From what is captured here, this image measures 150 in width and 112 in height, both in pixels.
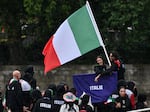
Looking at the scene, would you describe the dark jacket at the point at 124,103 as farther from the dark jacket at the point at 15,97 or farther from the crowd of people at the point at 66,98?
the dark jacket at the point at 15,97

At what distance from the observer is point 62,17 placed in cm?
1966

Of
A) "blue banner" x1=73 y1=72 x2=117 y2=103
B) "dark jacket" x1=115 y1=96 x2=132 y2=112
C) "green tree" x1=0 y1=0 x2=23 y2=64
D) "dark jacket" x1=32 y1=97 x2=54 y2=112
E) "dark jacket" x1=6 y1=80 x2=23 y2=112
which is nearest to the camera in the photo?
"dark jacket" x1=32 y1=97 x2=54 y2=112

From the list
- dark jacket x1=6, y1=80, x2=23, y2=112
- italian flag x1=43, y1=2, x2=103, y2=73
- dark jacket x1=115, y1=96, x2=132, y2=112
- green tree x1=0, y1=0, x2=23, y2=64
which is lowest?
dark jacket x1=115, y1=96, x2=132, y2=112

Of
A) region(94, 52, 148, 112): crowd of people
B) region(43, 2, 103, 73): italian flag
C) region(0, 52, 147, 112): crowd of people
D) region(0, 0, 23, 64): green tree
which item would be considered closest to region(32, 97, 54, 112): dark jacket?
region(0, 52, 147, 112): crowd of people

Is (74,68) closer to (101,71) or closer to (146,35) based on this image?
(146,35)

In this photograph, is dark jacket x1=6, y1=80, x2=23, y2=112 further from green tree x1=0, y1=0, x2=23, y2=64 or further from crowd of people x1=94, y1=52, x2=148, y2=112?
green tree x1=0, y1=0, x2=23, y2=64

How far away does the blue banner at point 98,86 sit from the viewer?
12.9m

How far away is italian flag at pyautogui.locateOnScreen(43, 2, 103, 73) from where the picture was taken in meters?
13.2

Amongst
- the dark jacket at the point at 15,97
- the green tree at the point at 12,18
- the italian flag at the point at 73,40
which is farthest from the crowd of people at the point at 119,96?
the green tree at the point at 12,18

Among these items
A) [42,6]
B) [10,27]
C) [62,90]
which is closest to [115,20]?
[42,6]

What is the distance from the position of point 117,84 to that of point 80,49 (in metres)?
1.23

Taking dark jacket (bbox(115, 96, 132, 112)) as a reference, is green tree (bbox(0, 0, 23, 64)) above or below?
above

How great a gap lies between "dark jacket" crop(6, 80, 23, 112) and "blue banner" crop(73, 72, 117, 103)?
1.41 meters

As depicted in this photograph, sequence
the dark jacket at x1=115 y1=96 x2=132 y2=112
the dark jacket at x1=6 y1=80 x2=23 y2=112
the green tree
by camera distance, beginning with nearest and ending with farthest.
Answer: the dark jacket at x1=115 y1=96 x2=132 y2=112
the dark jacket at x1=6 y1=80 x2=23 y2=112
the green tree
